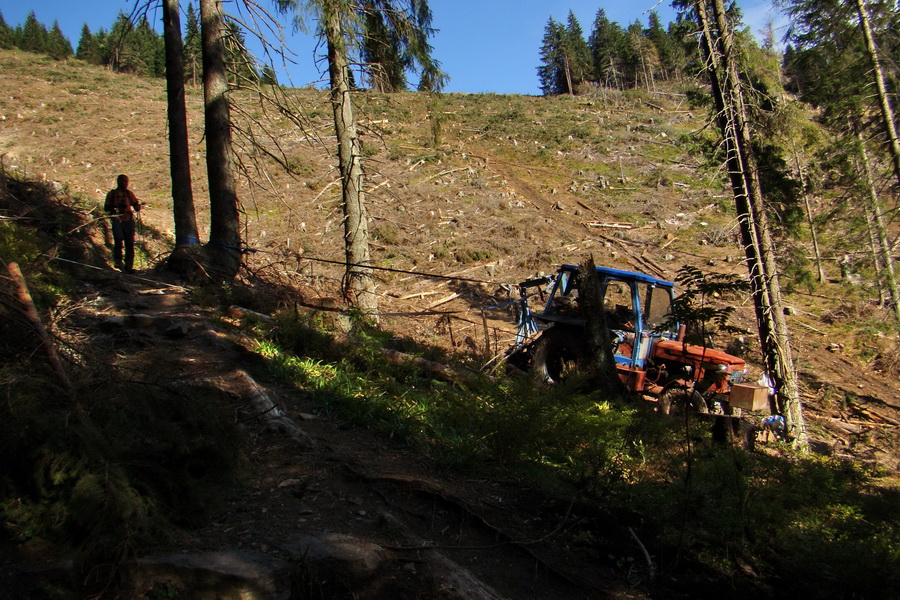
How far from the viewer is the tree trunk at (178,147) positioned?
371 inches

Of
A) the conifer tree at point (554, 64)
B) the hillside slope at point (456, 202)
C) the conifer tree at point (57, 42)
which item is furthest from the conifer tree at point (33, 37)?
the conifer tree at point (554, 64)

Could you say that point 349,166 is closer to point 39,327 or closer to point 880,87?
point 39,327

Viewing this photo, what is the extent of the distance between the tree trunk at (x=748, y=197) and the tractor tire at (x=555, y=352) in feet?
11.6

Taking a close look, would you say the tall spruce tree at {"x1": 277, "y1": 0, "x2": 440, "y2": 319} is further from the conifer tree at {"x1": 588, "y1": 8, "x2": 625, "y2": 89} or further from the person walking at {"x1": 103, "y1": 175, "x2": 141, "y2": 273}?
the conifer tree at {"x1": 588, "y1": 8, "x2": 625, "y2": 89}

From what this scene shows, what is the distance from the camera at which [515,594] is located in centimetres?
306

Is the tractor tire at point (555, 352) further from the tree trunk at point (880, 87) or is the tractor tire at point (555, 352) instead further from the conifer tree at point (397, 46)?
the tree trunk at point (880, 87)

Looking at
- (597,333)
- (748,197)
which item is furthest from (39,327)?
(748,197)

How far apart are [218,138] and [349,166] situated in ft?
7.31

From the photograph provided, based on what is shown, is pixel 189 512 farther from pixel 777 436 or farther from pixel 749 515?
pixel 777 436

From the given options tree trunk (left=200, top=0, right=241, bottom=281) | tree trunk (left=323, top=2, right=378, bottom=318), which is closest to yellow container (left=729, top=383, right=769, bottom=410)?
tree trunk (left=323, top=2, right=378, bottom=318)

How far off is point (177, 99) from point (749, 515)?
10516 mm

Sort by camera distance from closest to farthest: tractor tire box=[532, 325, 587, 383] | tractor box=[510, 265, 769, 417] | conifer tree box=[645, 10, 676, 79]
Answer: tractor box=[510, 265, 769, 417] → tractor tire box=[532, 325, 587, 383] → conifer tree box=[645, 10, 676, 79]

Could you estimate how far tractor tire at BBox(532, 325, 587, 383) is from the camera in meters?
8.33

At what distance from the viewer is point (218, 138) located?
9195 millimetres
